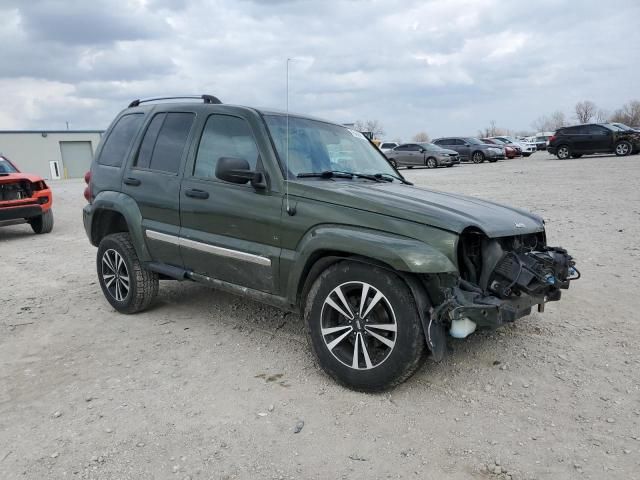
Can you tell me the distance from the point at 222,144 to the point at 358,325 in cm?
193

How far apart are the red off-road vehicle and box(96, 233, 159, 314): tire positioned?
5.63 m

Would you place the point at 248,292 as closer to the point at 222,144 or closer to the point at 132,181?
the point at 222,144

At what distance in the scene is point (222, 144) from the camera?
4.28m

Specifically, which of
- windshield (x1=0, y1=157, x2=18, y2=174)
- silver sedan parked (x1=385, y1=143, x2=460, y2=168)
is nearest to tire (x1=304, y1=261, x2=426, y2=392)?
windshield (x1=0, y1=157, x2=18, y2=174)

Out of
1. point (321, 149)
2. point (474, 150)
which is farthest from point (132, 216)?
point (474, 150)

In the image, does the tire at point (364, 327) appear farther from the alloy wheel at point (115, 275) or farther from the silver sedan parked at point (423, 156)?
the silver sedan parked at point (423, 156)

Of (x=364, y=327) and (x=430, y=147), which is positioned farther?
(x=430, y=147)

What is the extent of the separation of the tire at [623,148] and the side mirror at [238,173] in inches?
988

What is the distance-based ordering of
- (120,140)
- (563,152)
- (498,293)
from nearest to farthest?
(498,293) < (120,140) < (563,152)

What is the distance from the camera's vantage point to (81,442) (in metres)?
2.98

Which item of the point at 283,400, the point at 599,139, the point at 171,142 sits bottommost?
the point at 283,400

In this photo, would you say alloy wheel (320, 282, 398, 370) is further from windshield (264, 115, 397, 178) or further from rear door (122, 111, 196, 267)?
rear door (122, 111, 196, 267)

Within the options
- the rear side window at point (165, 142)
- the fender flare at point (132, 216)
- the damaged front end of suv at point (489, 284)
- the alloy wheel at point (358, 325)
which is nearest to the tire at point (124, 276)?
the fender flare at point (132, 216)

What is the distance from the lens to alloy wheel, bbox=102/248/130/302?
5074mm
